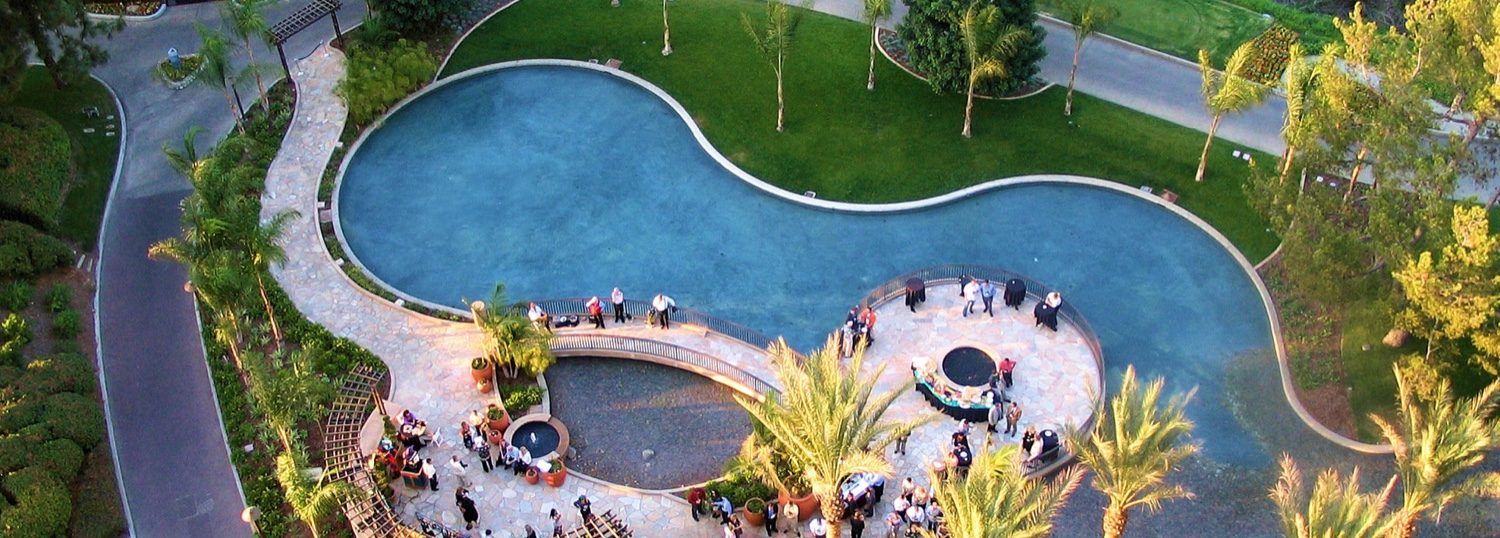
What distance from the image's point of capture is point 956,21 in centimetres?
4575

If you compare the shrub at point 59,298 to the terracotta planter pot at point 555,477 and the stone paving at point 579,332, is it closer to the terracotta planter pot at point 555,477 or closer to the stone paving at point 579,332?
the stone paving at point 579,332

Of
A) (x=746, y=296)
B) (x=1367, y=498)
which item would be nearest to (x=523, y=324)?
(x=746, y=296)

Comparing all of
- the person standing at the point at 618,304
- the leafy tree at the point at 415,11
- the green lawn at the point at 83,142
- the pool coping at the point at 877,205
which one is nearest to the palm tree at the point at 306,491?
the pool coping at the point at 877,205

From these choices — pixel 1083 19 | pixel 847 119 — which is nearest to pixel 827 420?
pixel 847 119

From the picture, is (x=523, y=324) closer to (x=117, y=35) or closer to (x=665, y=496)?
(x=665, y=496)

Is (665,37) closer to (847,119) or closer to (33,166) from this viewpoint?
(847,119)

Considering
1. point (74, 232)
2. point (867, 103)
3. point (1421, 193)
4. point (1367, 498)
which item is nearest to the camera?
point (1367, 498)

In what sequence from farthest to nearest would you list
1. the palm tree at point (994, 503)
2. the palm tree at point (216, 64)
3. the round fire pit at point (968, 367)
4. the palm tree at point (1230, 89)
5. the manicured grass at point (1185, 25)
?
the manicured grass at point (1185, 25) < the palm tree at point (216, 64) < the palm tree at point (1230, 89) < the round fire pit at point (968, 367) < the palm tree at point (994, 503)

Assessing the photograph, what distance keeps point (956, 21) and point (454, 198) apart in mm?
19604

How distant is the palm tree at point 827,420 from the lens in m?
27.8

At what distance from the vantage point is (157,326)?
1607 inches

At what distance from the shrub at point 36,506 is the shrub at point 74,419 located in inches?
68.5

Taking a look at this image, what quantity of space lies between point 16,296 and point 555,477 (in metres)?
19.3

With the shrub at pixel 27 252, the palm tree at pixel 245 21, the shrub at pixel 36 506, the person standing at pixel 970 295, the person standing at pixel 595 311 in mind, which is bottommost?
the shrub at pixel 36 506
